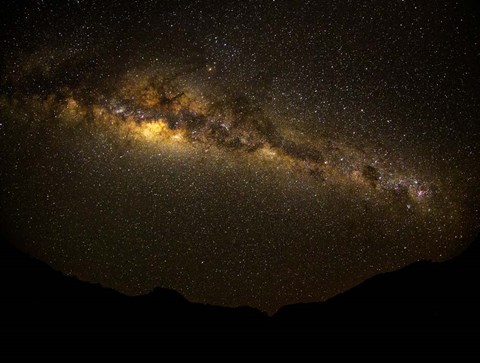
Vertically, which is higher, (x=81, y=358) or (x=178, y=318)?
(x=178, y=318)

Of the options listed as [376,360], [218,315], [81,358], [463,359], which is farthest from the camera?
[218,315]

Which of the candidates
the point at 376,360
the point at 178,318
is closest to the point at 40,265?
the point at 178,318

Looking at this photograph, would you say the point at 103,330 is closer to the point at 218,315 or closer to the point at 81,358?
the point at 81,358

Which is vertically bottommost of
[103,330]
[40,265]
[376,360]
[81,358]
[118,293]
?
[376,360]

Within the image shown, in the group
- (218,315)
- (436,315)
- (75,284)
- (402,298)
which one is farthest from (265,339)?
(75,284)

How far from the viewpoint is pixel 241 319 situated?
1517 cm

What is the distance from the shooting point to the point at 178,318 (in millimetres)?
13867

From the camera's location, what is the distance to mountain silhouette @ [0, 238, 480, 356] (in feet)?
30.3

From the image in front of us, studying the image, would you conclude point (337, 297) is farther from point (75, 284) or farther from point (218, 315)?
point (75, 284)

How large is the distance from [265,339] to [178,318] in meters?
4.00

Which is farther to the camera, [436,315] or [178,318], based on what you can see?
[178,318]

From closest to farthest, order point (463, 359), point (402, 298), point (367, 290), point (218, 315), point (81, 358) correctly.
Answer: point (463, 359), point (81, 358), point (402, 298), point (367, 290), point (218, 315)

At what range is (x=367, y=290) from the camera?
44.2 feet

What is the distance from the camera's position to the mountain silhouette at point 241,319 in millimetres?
9234
